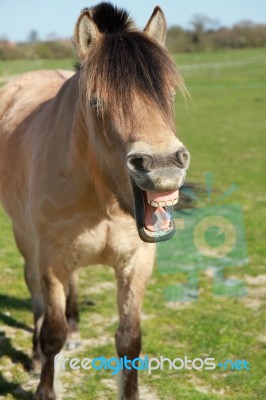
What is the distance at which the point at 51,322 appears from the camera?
11.6 ft

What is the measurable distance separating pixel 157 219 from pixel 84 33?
1.07m

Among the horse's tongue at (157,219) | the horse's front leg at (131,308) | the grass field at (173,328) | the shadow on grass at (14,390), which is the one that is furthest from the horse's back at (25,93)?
the horse's tongue at (157,219)

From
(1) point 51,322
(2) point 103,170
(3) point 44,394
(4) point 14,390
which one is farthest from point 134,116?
(4) point 14,390

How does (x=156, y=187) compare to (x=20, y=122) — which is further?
(x=20, y=122)

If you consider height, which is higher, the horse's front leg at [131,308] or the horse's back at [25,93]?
the horse's back at [25,93]

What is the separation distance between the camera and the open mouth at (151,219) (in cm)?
259

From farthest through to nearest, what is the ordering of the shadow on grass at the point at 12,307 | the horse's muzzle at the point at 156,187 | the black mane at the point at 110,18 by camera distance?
the shadow on grass at the point at 12,307 < the black mane at the point at 110,18 < the horse's muzzle at the point at 156,187

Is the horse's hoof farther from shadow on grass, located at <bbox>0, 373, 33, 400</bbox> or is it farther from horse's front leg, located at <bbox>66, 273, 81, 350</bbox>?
horse's front leg, located at <bbox>66, 273, 81, 350</bbox>

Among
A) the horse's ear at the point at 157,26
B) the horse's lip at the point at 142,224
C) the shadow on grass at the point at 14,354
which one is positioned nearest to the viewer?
the horse's lip at the point at 142,224

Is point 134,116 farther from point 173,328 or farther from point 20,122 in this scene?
point 173,328

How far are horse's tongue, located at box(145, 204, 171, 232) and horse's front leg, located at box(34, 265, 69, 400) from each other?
1008 millimetres

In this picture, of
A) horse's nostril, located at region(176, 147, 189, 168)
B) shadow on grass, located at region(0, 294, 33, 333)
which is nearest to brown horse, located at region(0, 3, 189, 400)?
horse's nostril, located at region(176, 147, 189, 168)

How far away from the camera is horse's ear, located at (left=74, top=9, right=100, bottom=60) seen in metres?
2.85

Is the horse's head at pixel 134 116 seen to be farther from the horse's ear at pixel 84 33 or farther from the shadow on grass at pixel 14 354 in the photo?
the shadow on grass at pixel 14 354
